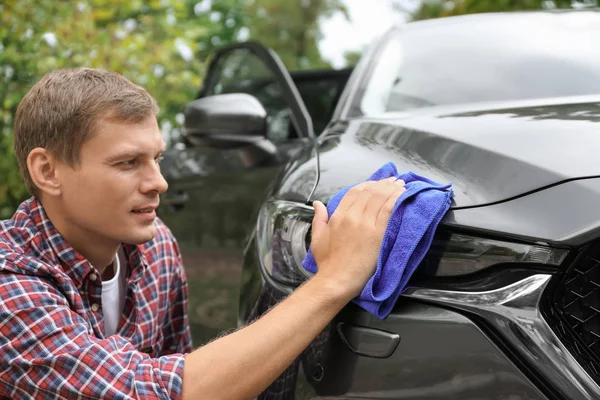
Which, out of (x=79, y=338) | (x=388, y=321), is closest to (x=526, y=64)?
(x=388, y=321)

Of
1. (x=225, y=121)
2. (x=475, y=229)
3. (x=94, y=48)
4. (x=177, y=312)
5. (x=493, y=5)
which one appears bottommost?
(x=493, y=5)

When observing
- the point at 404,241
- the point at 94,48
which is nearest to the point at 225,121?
the point at 404,241

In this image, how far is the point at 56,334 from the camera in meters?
1.88

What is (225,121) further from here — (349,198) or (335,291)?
(335,291)

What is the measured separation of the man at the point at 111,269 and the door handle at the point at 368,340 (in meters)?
0.04

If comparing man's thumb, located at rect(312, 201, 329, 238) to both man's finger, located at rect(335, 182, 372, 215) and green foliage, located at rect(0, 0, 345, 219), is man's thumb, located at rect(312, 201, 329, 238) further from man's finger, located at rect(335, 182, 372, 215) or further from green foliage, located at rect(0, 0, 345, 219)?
green foliage, located at rect(0, 0, 345, 219)

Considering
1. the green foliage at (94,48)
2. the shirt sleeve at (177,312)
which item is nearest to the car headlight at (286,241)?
the shirt sleeve at (177,312)

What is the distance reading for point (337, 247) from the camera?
180 cm

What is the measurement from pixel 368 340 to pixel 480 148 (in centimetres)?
46

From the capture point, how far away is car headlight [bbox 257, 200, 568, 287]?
1627 millimetres

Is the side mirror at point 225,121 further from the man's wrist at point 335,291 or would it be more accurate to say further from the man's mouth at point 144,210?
the man's wrist at point 335,291

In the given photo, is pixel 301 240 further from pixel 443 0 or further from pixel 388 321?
pixel 443 0

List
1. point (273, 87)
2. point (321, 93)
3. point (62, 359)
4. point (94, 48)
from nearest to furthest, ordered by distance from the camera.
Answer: point (62, 359), point (273, 87), point (321, 93), point (94, 48)

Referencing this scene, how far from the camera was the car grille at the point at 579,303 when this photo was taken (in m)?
1.61
